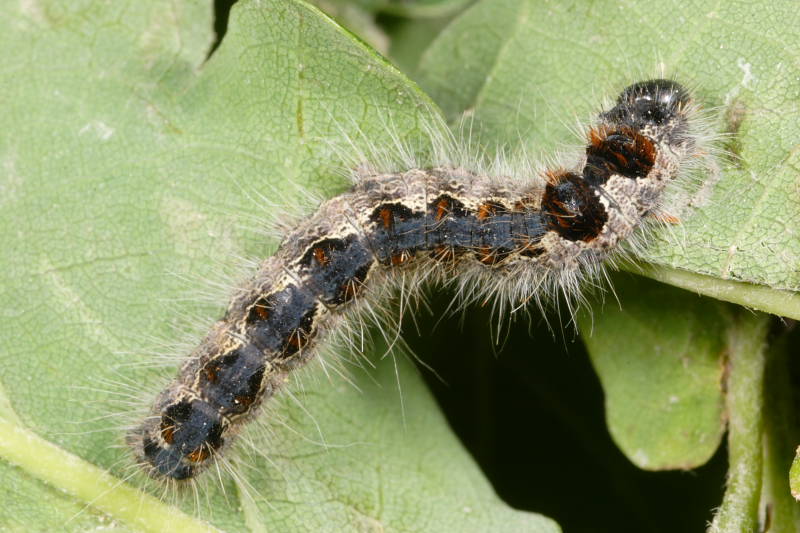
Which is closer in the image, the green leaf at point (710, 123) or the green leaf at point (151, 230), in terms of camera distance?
the green leaf at point (710, 123)

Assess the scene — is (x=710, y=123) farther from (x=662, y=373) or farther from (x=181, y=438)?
(x=181, y=438)

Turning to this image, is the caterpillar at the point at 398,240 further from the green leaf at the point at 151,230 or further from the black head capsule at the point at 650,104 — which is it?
the green leaf at the point at 151,230

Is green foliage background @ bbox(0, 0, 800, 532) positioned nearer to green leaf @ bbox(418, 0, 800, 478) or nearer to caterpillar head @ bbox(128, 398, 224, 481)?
green leaf @ bbox(418, 0, 800, 478)

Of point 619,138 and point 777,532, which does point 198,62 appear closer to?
point 619,138

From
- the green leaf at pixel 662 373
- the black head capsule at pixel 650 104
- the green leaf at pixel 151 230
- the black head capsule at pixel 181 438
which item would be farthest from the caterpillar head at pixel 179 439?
the black head capsule at pixel 650 104

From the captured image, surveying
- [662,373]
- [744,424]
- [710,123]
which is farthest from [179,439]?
[710,123]

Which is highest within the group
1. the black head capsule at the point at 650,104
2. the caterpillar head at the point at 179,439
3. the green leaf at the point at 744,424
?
the black head capsule at the point at 650,104

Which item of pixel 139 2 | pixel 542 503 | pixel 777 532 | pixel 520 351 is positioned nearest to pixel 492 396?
pixel 520 351
